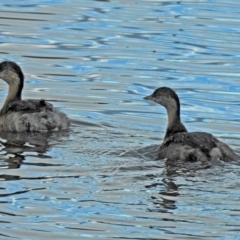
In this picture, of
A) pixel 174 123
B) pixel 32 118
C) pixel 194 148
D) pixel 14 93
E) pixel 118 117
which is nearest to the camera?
pixel 194 148

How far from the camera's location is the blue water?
1168cm

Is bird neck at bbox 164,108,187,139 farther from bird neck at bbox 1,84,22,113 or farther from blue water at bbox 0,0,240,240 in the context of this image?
bird neck at bbox 1,84,22,113

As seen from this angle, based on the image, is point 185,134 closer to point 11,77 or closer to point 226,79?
point 11,77

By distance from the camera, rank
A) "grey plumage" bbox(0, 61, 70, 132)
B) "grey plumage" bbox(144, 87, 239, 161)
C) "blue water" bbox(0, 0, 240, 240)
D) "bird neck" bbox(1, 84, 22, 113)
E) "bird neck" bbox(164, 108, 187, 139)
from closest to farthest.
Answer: "blue water" bbox(0, 0, 240, 240)
"grey plumage" bbox(144, 87, 239, 161)
"bird neck" bbox(164, 108, 187, 139)
"grey plumage" bbox(0, 61, 70, 132)
"bird neck" bbox(1, 84, 22, 113)

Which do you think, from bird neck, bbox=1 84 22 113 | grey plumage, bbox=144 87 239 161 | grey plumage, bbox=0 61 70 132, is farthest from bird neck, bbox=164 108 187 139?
bird neck, bbox=1 84 22 113

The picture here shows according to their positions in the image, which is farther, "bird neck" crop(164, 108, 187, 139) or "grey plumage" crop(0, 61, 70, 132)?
"grey plumage" crop(0, 61, 70, 132)

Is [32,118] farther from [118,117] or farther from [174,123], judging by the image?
[174,123]

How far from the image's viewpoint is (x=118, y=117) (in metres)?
16.9

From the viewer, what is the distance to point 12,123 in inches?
645

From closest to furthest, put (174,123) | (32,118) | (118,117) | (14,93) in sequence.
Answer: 1. (174,123)
2. (32,118)
3. (118,117)
4. (14,93)

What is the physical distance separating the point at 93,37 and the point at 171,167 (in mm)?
9588

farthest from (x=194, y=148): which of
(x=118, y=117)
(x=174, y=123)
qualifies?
(x=118, y=117)

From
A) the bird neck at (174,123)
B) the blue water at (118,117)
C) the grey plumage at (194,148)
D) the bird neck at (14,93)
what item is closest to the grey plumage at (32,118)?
the blue water at (118,117)

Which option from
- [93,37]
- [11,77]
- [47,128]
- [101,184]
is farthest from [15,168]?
[93,37]
